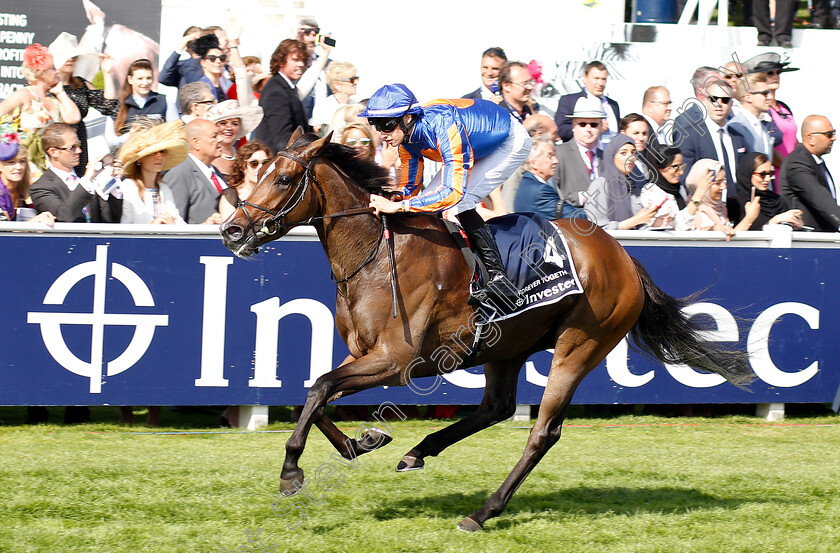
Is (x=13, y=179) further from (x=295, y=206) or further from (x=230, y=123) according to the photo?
(x=295, y=206)

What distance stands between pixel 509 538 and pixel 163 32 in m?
6.73

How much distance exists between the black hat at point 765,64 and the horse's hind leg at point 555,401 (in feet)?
15.9

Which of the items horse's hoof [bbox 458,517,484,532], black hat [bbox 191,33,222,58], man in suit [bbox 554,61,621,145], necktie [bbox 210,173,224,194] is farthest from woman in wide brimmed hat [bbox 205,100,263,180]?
horse's hoof [bbox 458,517,484,532]

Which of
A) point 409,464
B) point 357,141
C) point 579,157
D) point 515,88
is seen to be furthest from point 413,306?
point 515,88

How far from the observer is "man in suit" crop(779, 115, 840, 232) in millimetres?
8547

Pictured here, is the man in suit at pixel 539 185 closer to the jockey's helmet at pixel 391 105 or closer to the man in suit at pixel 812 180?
the man in suit at pixel 812 180

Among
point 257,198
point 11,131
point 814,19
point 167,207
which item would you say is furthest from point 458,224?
point 814,19

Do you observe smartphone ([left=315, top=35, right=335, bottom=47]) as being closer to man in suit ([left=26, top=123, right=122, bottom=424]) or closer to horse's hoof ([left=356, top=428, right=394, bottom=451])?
man in suit ([left=26, top=123, right=122, bottom=424])

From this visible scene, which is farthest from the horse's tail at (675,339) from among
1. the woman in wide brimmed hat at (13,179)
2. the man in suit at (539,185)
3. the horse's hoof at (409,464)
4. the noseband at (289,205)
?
the woman in wide brimmed hat at (13,179)

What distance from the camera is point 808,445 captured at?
23.3 ft

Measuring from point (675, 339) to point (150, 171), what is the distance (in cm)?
368

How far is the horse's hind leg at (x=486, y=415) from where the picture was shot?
5.25m

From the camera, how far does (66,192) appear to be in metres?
6.95

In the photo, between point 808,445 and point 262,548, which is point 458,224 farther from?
point 808,445
